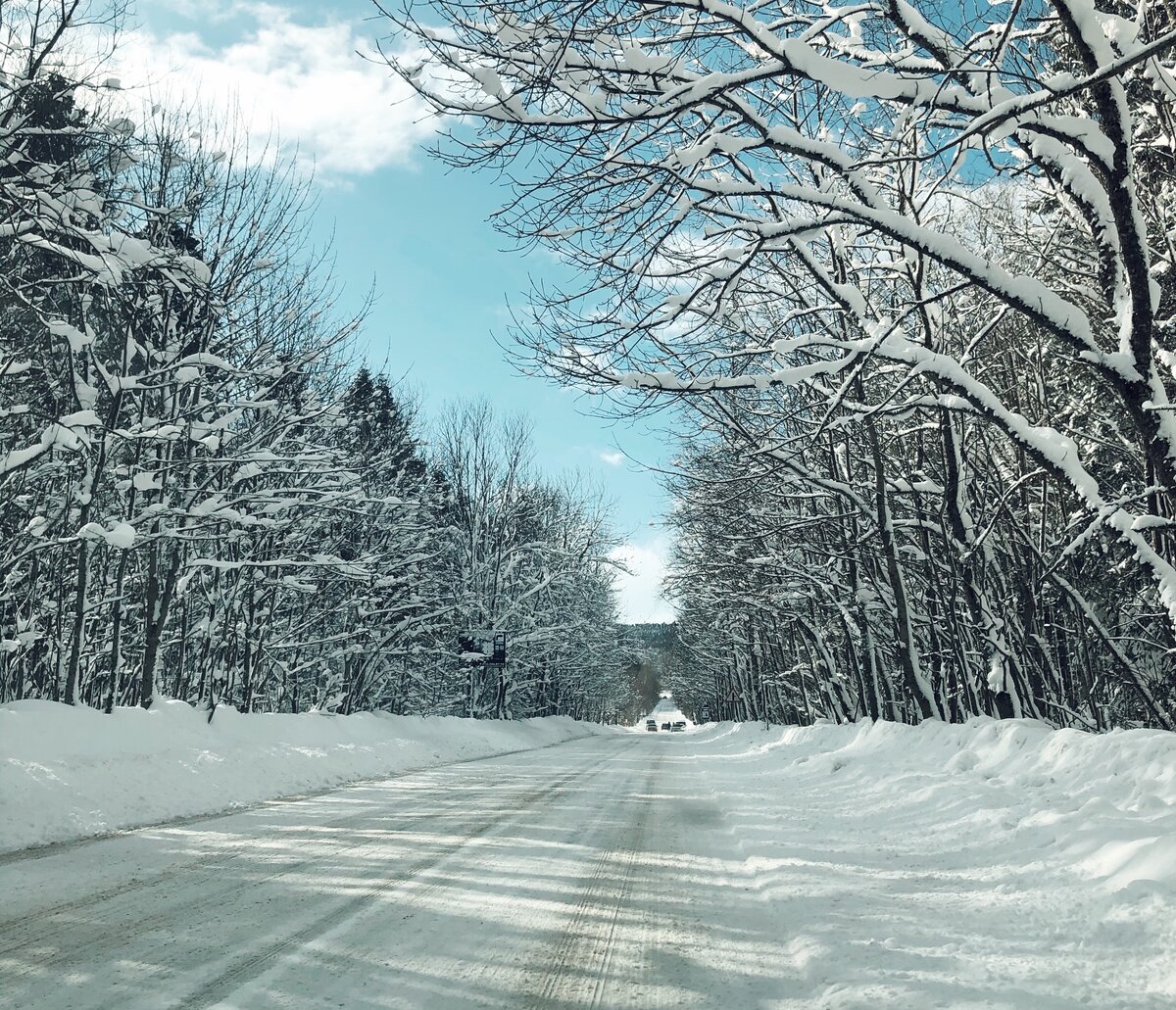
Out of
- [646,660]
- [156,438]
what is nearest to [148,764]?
[156,438]

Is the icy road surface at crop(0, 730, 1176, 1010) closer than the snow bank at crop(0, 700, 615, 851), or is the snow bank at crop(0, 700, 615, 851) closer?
the icy road surface at crop(0, 730, 1176, 1010)

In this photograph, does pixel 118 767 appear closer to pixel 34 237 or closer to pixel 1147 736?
pixel 34 237

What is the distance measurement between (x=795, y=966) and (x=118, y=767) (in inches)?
315

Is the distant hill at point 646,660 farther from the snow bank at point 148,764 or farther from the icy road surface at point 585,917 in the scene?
the icy road surface at point 585,917

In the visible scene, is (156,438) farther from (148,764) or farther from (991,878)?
(991,878)

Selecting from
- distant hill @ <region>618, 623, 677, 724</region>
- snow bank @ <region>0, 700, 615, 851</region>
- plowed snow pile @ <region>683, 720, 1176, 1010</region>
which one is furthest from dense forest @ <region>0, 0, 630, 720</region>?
distant hill @ <region>618, 623, 677, 724</region>

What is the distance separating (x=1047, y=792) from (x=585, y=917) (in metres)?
3.84

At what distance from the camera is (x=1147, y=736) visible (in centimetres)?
580

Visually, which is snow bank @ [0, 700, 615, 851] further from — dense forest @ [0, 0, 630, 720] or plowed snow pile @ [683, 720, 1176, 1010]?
plowed snow pile @ [683, 720, 1176, 1010]

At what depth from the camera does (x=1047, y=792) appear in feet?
20.3

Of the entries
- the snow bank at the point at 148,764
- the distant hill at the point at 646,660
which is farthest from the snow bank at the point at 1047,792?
the distant hill at the point at 646,660

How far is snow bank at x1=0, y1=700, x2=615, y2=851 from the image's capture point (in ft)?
23.8

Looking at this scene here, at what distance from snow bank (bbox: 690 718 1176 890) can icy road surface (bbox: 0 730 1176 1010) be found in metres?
0.07

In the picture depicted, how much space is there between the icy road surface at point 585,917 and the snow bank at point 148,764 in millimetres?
821
